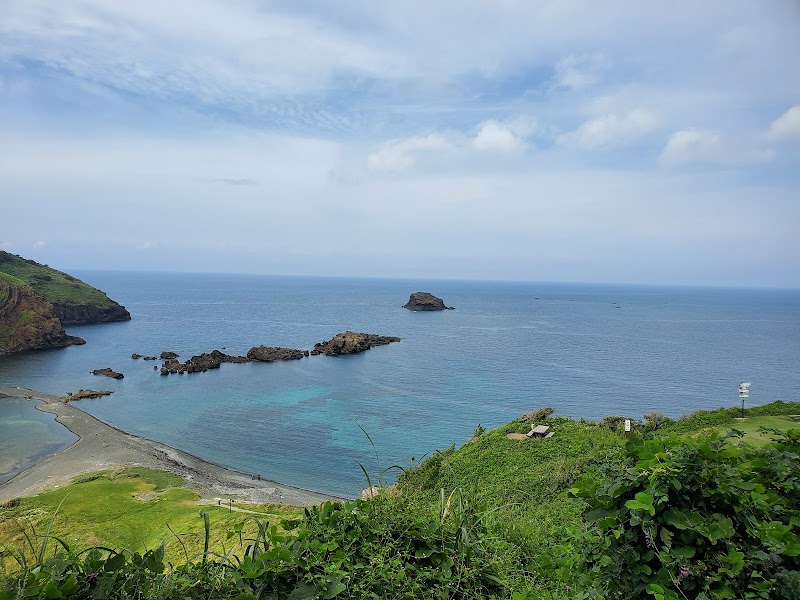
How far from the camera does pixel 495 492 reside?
14.7 m

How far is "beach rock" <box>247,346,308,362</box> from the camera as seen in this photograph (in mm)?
65312

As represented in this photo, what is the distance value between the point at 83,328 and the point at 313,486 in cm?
8645

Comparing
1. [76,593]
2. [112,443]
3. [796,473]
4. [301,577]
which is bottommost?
[112,443]

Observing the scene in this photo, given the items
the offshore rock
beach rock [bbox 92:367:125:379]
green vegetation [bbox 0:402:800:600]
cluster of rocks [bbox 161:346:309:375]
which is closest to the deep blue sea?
beach rock [bbox 92:367:125:379]

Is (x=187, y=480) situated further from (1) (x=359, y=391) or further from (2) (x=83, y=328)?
(2) (x=83, y=328)

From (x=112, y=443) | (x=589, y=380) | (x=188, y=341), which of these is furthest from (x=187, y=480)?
(x=188, y=341)

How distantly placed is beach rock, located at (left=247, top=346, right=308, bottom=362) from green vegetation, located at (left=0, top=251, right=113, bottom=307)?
185 feet

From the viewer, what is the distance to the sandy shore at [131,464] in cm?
2692

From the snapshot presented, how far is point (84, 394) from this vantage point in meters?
47.5

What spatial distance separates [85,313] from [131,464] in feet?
275

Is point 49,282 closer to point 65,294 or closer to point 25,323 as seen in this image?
point 65,294

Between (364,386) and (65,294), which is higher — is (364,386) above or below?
below

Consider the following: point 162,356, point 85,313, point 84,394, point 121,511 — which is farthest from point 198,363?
point 85,313

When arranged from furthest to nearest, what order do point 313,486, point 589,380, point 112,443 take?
point 589,380, point 112,443, point 313,486
